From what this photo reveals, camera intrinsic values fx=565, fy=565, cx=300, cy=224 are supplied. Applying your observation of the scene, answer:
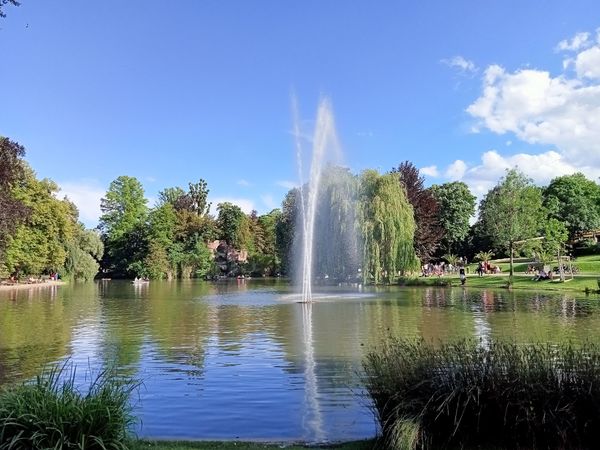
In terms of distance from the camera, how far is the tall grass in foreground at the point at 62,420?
214 inches

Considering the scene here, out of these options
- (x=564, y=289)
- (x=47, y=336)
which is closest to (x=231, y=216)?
(x=564, y=289)

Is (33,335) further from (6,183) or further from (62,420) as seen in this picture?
(62,420)

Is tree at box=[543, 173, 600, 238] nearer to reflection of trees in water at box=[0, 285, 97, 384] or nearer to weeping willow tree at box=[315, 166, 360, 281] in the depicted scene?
weeping willow tree at box=[315, 166, 360, 281]

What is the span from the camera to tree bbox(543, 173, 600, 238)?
256 ft

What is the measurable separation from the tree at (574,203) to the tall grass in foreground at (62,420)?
7678 cm

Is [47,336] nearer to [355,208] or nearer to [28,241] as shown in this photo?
[355,208]

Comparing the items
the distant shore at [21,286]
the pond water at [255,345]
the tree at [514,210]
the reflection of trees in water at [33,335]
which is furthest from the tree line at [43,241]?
the tree at [514,210]

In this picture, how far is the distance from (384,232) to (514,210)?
42.5 ft

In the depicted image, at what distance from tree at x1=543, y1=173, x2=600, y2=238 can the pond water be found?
5070cm

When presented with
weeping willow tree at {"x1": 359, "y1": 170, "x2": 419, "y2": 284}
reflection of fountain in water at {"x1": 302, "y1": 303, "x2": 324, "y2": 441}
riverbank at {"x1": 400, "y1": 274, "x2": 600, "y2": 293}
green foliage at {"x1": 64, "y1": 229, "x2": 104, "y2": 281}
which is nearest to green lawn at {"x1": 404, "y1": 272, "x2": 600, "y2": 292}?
riverbank at {"x1": 400, "y1": 274, "x2": 600, "y2": 293}

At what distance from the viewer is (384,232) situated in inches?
1885

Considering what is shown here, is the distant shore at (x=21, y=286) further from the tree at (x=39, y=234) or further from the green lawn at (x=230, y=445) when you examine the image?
the green lawn at (x=230, y=445)

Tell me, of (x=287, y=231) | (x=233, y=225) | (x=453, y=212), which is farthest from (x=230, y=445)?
(x=233, y=225)

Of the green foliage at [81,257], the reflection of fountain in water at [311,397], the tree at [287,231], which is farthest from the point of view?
the tree at [287,231]
